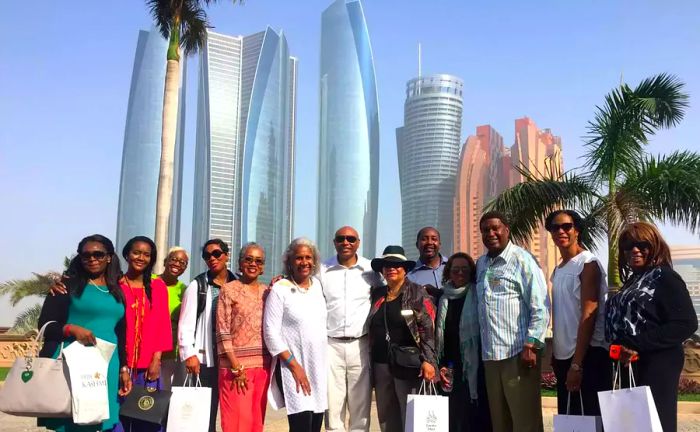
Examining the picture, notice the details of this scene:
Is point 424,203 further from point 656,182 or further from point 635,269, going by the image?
point 635,269

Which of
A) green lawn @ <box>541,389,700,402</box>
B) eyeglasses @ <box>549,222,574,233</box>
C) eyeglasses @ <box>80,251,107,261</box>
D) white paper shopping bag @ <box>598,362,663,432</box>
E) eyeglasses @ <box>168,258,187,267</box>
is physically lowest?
green lawn @ <box>541,389,700,402</box>

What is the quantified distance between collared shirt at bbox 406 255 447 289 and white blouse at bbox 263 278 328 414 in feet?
3.88

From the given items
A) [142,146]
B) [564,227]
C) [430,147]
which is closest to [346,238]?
[564,227]

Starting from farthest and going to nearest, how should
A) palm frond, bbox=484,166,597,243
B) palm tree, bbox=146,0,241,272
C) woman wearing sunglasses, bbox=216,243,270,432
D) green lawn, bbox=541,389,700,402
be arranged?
palm tree, bbox=146,0,241,272
palm frond, bbox=484,166,597,243
green lawn, bbox=541,389,700,402
woman wearing sunglasses, bbox=216,243,270,432

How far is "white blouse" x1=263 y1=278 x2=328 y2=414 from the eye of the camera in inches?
159

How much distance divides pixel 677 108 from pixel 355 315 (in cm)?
848

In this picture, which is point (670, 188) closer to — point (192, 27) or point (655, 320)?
point (655, 320)

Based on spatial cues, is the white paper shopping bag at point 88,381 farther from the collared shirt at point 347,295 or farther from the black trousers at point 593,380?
the black trousers at point 593,380

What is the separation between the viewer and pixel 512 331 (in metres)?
3.94

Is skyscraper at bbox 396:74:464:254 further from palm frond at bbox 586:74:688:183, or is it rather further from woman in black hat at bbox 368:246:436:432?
woman in black hat at bbox 368:246:436:432

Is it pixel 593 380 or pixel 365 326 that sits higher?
pixel 365 326

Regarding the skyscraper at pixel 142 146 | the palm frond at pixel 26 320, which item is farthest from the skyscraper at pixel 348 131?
the palm frond at pixel 26 320

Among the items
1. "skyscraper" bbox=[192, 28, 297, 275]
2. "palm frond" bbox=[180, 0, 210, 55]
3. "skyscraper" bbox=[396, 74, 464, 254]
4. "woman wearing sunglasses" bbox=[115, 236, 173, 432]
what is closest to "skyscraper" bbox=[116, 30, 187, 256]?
"skyscraper" bbox=[192, 28, 297, 275]

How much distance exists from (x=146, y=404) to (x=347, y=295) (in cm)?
146
